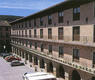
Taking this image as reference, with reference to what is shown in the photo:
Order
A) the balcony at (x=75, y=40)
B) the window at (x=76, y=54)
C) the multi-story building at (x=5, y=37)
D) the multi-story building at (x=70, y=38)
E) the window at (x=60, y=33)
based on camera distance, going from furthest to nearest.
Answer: the multi-story building at (x=5, y=37) → the window at (x=60, y=33) → the window at (x=76, y=54) → the multi-story building at (x=70, y=38) → the balcony at (x=75, y=40)

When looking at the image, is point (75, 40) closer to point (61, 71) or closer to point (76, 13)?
point (76, 13)

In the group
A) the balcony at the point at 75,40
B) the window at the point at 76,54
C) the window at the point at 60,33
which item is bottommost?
the window at the point at 76,54

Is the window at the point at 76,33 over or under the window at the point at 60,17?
under

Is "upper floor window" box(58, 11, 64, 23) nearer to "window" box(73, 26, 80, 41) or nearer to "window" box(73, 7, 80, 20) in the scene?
"window" box(73, 7, 80, 20)

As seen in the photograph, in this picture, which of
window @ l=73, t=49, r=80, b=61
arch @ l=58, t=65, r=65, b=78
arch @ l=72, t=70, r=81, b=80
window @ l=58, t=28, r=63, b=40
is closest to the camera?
window @ l=73, t=49, r=80, b=61

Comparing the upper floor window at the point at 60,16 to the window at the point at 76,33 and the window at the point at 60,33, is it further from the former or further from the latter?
the window at the point at 76,33

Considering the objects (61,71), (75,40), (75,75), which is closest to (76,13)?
(75,40)

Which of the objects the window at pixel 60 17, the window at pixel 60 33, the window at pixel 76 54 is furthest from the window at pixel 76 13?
the window at pixel 76 54

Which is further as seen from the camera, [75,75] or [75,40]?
[75,75]

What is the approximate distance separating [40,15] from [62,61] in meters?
12.8

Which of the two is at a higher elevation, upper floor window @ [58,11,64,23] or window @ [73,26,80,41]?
upper floor window @ [58,11,64,23]

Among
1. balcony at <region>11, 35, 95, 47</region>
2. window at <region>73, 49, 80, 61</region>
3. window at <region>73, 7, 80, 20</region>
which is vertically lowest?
window at <region>73, 49, 80, 61</region>

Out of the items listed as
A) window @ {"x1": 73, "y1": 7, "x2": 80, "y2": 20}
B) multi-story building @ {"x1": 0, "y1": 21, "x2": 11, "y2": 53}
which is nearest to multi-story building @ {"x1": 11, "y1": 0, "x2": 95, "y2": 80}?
window @ {"x1": 73, "y1": 7, "x2": 80, "y2": 20}

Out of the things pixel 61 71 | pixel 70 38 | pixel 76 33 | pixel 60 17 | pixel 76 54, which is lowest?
pixel 61 71
